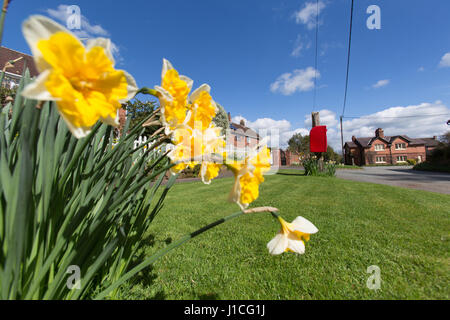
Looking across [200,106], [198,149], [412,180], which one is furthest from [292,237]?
[412,180]

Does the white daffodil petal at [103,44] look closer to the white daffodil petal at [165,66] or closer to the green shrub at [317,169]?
the white daffodil petal at [165,66]

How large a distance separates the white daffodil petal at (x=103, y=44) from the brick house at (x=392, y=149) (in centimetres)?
4320

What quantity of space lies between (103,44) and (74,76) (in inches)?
3.7

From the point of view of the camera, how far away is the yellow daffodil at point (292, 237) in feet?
2.06

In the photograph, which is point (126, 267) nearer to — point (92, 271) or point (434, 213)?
point (92, 271)

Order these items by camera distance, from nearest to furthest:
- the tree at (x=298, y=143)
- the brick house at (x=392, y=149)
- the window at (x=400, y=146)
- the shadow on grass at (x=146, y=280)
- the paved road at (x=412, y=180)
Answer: the shadow on grass at (x=146, y=280) < the paved road at (x=412, y=180) < the tree at (x=298, y=143) < the brick house at (x=392, y=149) < the window at (x=400, y=146)

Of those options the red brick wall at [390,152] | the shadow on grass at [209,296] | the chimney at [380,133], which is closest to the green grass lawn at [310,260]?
the shadow on grass at [209,296]

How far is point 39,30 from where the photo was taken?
38 cm

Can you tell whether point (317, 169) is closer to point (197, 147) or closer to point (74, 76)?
point (197, 147)

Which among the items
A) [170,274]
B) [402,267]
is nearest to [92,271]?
[170,274]

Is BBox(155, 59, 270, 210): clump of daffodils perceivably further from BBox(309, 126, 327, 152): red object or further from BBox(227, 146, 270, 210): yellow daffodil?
BBox(309, 126, 327, 152): red object

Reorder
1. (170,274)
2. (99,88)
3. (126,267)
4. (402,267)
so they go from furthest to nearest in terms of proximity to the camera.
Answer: (402,267) → (170,274) → (126,267) → (99,88)
